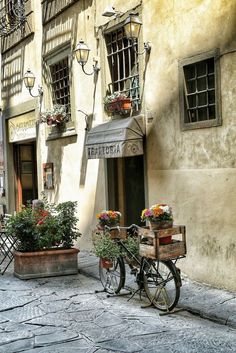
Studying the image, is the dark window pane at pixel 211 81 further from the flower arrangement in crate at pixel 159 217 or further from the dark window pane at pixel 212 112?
the flower arrangement in crate at pixel 159 217

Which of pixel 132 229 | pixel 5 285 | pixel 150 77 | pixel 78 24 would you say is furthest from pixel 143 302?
pixel 78 24

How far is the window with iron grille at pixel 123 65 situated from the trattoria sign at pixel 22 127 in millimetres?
4574

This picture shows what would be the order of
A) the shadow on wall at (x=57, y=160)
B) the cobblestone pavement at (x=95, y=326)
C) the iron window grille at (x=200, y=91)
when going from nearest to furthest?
the cobblestone pavement at (x=95, y=326) → the iron window grille at (x=200, y=91) → the shadow on wall at (x=57, y=160)

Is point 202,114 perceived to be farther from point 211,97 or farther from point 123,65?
point 123,65

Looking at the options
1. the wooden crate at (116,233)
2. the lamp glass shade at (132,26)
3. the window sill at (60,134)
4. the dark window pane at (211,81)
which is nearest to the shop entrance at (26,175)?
the window sill at (60,134)

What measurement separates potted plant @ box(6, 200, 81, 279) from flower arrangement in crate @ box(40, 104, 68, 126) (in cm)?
358

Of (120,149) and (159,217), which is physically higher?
(120,149)

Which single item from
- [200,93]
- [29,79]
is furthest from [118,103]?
[29,79]

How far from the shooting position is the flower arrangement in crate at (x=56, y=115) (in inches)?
486

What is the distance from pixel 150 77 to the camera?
29.3 feet

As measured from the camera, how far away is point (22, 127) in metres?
15.4

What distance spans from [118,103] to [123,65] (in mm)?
955

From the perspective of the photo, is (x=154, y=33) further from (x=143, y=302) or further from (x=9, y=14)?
(x=9, y=14)

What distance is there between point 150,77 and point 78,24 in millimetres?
3517
